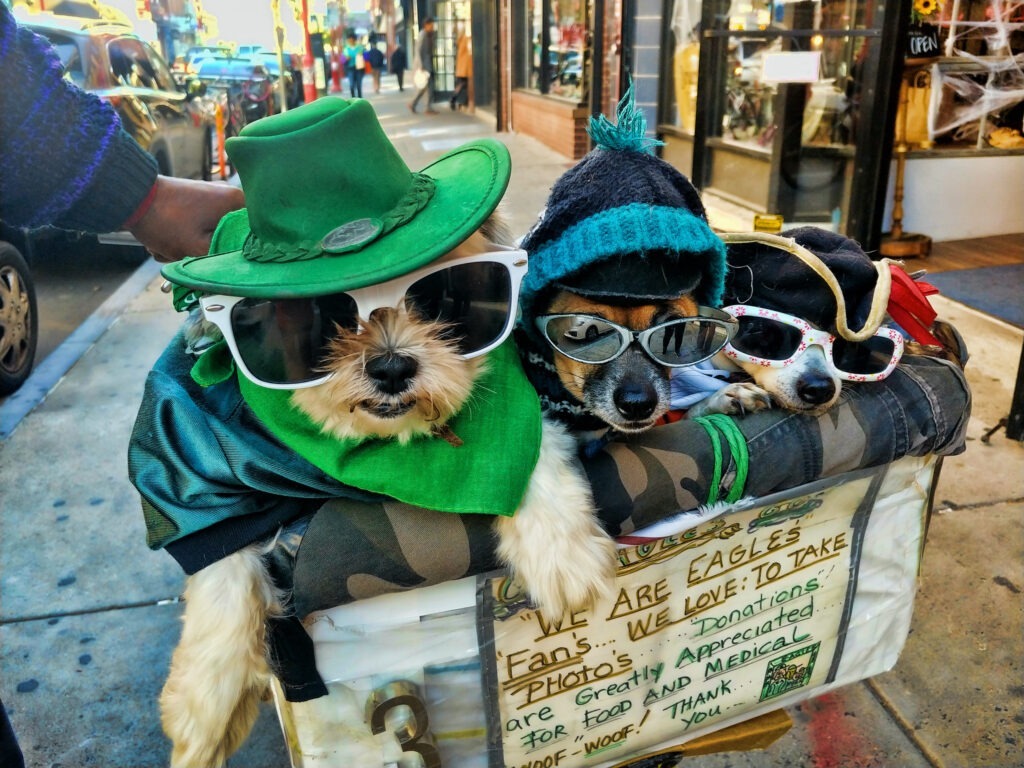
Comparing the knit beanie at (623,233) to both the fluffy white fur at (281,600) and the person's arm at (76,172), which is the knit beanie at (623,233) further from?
the person's arm at (76,172)

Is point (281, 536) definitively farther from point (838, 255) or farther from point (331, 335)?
point (838, 255)

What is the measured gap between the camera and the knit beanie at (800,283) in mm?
1629

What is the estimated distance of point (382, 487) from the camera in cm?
127

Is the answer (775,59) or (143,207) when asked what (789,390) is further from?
(775,59)

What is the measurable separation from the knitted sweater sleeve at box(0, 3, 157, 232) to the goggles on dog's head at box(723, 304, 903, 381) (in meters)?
1.35

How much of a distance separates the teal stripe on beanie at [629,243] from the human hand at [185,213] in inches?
33.4

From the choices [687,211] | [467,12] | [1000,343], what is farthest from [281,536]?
[467,12]

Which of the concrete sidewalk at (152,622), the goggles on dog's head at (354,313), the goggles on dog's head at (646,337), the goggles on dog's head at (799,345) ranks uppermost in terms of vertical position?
the goggles on dog's head at (354,313)

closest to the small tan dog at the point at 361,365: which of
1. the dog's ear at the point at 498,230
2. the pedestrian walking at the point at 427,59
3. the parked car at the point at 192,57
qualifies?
the dog's ear at the point at 498,230

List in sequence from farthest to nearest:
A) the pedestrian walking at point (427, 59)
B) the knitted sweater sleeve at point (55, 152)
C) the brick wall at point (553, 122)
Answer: the pedestrian walking at point (427, 59) → the brick wall at point (553, 122) → the knitted sweater sleeve at point (55, 152)

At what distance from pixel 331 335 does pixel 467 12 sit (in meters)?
19.7

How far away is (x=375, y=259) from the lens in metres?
1.20

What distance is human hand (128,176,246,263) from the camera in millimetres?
1907

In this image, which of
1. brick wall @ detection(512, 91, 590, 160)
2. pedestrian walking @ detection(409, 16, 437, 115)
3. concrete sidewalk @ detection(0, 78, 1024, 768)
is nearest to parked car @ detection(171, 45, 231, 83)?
pedestrian walking @ detection(409, 16, 437, 115)
